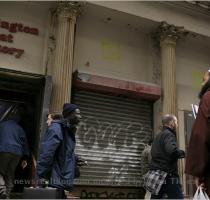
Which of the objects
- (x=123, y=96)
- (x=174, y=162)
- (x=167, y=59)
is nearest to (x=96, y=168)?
(x=123, y=96)

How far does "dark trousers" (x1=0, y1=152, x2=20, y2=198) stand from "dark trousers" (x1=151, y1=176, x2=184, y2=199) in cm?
343

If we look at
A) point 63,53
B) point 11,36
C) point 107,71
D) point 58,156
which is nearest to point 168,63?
point 107,71

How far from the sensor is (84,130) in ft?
30.0

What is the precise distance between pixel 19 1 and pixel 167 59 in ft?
14.7

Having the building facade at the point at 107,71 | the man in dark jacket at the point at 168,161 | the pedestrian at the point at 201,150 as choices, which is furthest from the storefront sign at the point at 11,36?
the pedestrian at the point at 201,150

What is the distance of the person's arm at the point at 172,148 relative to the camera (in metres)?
4.62

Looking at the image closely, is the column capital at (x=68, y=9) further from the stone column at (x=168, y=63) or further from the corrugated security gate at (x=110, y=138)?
the stone column at (x=168, y=63)

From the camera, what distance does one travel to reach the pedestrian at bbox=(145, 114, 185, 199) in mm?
4641

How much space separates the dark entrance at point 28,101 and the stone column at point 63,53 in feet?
1.00

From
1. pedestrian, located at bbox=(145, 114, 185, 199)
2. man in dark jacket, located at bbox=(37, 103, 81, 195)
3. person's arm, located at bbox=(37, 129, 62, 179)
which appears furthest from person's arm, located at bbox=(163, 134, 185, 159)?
person's arm, located at bbox=(37, 129, 62, 179)

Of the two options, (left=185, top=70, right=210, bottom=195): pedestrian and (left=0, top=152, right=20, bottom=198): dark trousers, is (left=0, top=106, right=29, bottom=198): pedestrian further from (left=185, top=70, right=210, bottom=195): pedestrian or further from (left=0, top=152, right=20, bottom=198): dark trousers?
(left=185, top=70, right=210, bottom=195): pedestrian

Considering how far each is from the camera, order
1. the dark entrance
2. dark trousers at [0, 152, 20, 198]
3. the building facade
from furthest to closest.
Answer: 1. the building facade
2. the dark entrance
3. dark trousers at [0, 152, 20, 198]

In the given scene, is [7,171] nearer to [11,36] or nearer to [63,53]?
[63,53]

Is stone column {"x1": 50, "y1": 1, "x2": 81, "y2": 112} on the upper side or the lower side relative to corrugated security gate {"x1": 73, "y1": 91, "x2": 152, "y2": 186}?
upper
